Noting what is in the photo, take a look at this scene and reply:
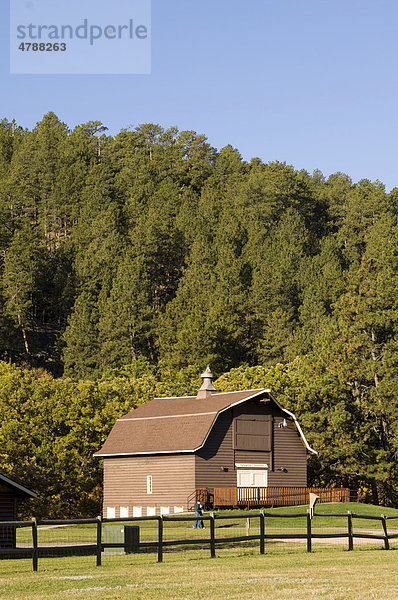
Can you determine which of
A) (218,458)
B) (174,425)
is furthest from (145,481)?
(218,458)

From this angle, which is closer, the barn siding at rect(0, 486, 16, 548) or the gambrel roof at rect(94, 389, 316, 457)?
the barn siding at rect(0, 486, 16, 548)

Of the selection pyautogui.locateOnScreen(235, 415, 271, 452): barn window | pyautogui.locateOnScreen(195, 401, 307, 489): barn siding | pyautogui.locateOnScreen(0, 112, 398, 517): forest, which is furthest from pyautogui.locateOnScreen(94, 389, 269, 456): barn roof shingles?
pyautogui.locateOnScreen(0, 112, 398, 517): forest

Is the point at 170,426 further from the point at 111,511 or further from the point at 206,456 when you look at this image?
the point at 111,511

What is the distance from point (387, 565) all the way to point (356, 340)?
47.3 meters

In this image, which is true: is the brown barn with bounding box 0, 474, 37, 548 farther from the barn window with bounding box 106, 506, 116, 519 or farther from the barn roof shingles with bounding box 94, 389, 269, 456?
the barn window with bounding box 106, 506, 116, 519

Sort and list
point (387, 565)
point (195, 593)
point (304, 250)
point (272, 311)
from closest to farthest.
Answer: point (195, 593), point (387, 565), point (272, 311), point (304, 250)

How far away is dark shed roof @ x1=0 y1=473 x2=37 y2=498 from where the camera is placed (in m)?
34.5

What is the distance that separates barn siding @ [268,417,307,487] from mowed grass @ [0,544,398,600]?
98.6ft

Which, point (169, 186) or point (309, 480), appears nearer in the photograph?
point (309, 480)

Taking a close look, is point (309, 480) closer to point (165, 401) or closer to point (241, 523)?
point (165, 401)

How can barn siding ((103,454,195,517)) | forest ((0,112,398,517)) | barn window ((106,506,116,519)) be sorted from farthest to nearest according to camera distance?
forest ((0,112,398,517)) → barn window ((106,506,116,519)) → barn siding ((103,454,195,517))

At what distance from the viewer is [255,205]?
150 metres

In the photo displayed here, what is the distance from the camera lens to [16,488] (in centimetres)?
3484

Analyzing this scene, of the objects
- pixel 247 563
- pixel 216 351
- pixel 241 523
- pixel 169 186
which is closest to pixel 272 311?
pixel 216 351
